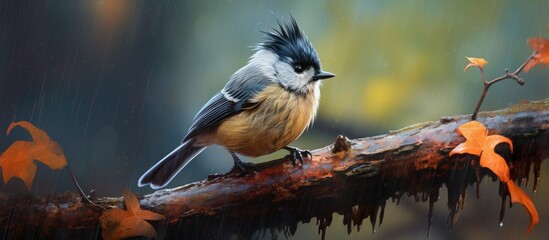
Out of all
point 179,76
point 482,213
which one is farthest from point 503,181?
point 179,76

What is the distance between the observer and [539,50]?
172 cm

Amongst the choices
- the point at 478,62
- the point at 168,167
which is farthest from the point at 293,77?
the point at 478,62

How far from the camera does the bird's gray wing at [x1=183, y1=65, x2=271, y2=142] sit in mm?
1640

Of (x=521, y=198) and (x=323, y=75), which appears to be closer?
(x=323, y=75)

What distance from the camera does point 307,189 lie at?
1.58 metres

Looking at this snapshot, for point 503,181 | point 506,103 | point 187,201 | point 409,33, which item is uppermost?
point 409,33

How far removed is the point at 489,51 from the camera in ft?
5.70

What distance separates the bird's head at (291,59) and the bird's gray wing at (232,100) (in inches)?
1.5

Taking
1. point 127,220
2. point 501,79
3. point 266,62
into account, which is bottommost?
point 127,220

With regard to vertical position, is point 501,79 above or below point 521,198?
above

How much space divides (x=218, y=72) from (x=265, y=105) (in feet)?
0.55

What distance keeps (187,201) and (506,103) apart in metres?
0.93

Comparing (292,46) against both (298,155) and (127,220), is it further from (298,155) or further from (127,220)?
(127,220)

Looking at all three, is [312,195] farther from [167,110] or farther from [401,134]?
[167,110]
